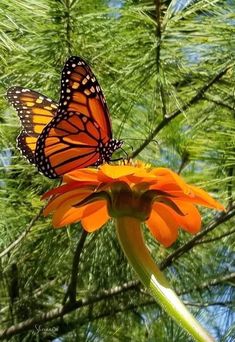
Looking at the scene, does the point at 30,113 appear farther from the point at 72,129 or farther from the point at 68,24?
the point at 68,24

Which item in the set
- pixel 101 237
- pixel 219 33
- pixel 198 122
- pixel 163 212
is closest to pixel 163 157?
pixel 101 237

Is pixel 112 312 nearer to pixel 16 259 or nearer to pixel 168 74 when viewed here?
pixel 16 259

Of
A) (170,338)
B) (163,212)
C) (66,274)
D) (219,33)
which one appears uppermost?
(219,33)

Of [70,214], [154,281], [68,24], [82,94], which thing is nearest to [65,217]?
[70,214]

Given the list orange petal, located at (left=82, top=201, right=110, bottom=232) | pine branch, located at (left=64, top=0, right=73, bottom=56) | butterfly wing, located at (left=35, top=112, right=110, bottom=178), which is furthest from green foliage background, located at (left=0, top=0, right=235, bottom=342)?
orange petal, located at (left=82, top=201, right=110, bottom=232)

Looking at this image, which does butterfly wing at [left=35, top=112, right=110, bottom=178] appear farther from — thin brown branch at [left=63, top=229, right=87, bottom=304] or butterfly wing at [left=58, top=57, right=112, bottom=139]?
thin brown branch at [left=63, top=229, right=87, bottom=304]

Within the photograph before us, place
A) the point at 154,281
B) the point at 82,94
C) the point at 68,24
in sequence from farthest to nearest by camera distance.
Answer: the point at 68,24 → the point at 82,94 → the point at 154,281
